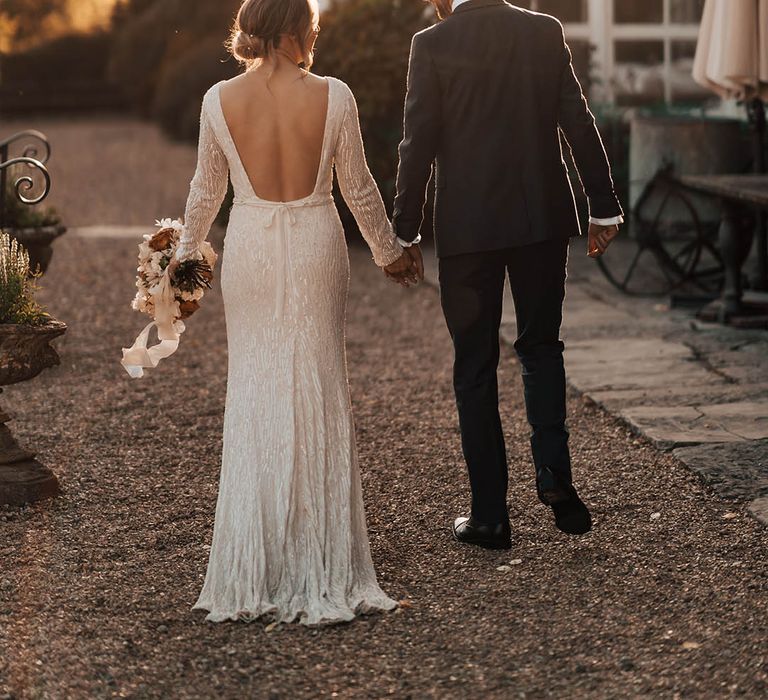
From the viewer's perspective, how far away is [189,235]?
400 cm

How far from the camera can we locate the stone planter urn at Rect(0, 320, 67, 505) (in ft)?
16.3

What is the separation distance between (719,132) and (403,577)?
600cm

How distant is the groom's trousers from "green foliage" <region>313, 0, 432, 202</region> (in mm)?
7281

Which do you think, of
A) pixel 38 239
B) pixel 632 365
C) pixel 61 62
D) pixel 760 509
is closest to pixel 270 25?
pixel 760 509

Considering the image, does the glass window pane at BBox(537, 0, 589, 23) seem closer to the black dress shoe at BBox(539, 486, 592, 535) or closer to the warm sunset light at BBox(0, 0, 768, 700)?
the warm sunset light at BBox(0, 0, 768, 700)

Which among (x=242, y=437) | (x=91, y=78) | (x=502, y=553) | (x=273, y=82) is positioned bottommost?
(x=91, y=78)

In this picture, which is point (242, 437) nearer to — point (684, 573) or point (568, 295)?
point (684, 573)

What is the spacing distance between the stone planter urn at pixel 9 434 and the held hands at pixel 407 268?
152cm

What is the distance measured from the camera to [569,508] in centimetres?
438

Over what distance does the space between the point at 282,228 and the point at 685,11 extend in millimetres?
9290

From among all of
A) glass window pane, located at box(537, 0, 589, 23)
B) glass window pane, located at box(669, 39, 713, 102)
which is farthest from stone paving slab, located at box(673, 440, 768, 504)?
glass window pane, located at box(537, 0, 589, 23)

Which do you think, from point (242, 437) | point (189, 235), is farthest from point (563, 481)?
point (189, 235)

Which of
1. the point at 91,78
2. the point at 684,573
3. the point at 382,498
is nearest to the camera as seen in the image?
the point at 684,573

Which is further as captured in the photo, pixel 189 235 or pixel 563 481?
pixel 563 481
